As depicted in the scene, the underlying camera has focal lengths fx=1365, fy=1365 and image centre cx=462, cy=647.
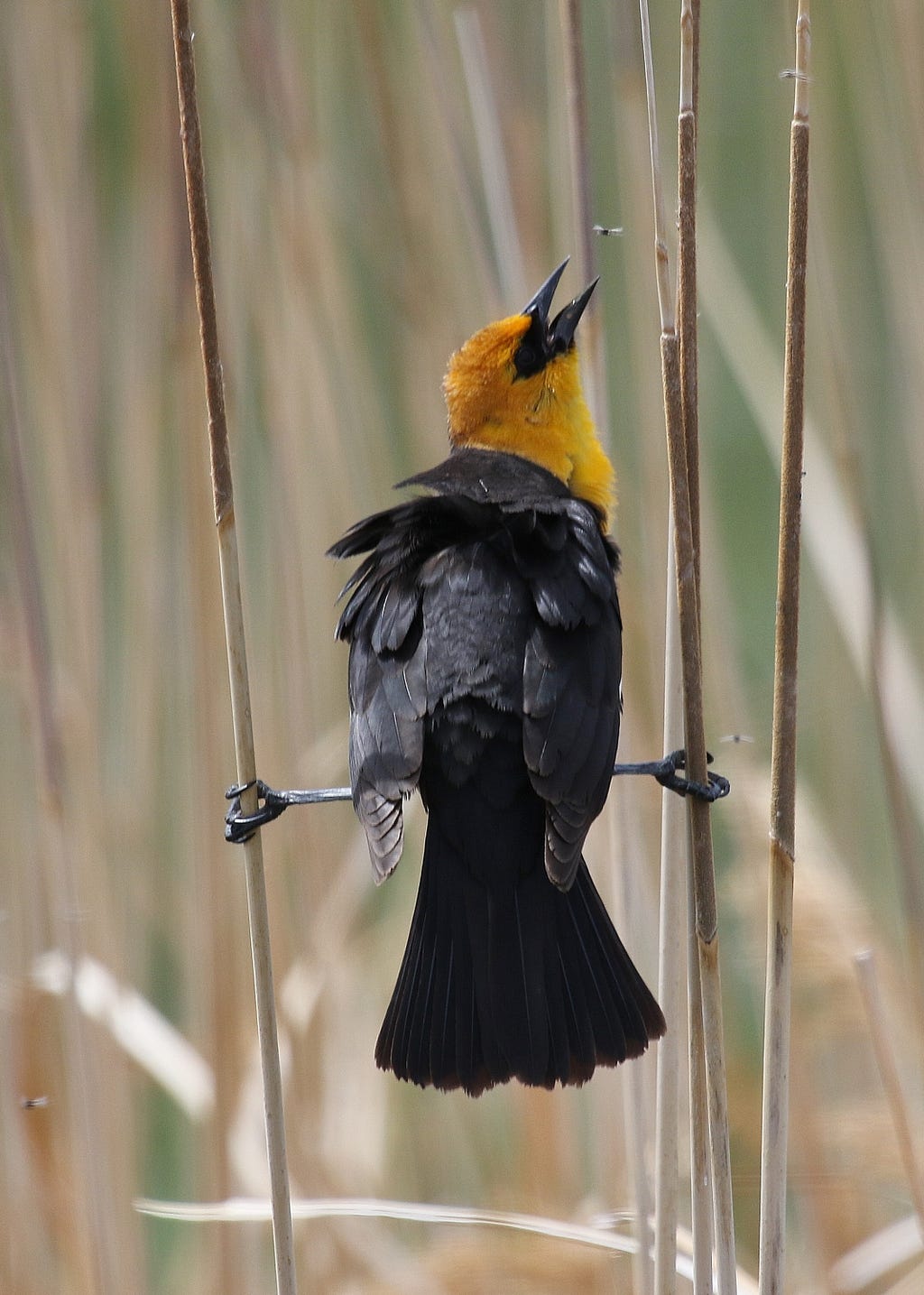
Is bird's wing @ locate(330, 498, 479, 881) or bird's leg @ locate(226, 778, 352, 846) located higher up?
bird's wing @ locate(330, 498, 479, 881)

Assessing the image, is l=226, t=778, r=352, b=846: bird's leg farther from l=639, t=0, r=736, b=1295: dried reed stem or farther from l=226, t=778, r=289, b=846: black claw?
l=639, t=0, r=736, b=1295: dried reed stem

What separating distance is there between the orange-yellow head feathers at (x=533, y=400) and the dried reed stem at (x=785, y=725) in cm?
74

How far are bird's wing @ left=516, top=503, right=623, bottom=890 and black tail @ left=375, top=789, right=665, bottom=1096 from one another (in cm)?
9

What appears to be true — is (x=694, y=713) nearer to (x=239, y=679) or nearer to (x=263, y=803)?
(x=239, y=679)

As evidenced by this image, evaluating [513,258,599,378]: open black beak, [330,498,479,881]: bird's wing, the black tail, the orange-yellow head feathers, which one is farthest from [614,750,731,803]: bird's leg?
[513,258,599,378]: open black beak

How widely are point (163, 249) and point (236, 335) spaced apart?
16cm

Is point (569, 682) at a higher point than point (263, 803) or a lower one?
higher

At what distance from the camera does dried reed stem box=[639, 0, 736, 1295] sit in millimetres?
1230

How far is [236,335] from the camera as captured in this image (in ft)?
6.40

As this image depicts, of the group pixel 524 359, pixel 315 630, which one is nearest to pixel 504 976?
pixel 315 630

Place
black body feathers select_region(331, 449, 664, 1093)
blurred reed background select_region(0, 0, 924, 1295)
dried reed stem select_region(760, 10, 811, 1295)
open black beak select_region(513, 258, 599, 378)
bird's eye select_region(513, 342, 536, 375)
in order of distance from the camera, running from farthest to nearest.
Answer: bird's eye select_region(513, 342, 536, 375) → open black beak select_region(513, 258, 599, 378) → blurred reed background select_region(0, 0, 924, 1295) → black body feathers select_region(331, 449, 664, 1093) → dried reed stem select_region(760, 10, 811, 1295)

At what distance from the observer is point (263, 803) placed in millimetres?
1641

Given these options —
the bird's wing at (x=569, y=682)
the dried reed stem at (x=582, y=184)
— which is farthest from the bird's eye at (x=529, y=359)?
the bird's wing at (x=569, y=682)

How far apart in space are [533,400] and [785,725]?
0.97m
